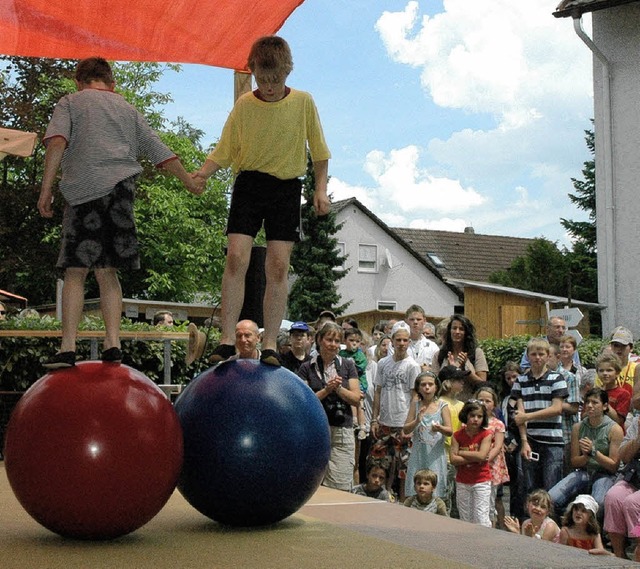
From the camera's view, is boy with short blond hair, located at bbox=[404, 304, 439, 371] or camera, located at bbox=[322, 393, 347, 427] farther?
boy with short blond hair, located at bbox=[404, 304, 439, 371]

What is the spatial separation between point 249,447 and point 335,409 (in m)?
3.89

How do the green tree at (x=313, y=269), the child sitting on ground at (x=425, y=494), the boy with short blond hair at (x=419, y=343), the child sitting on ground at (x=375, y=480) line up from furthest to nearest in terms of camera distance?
the green tree at (x=313, y=269), the boy with short blond hair at (x=419, y=343), the child sitting on ground at (x=375, y=480), the child sitting on ground at (x=425, y=494)

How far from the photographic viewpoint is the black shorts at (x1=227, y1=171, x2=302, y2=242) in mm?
6074

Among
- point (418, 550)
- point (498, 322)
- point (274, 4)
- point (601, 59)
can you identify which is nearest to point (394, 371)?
point (274, 4)

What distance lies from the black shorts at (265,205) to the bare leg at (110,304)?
778 millimetres

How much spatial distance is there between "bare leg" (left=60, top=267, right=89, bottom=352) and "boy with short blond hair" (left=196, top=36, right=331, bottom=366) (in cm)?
88

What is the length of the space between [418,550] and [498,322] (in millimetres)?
31870

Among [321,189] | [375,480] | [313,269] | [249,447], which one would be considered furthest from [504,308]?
[249,447]

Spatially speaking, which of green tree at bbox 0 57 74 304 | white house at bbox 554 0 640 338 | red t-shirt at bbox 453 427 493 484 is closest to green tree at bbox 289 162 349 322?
green tree at bbox 0 57 74 304

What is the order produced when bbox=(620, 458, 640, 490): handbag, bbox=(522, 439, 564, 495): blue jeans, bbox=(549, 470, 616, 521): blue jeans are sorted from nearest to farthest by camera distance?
bbox=(620, 458, 640, 490): handbag → bbox=(549, 470, 616, 521): blue jeans → bbox=(522, 439, 564, 495): blue jeans

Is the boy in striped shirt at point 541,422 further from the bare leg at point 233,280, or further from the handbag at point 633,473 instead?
the bare leg at point 233,280

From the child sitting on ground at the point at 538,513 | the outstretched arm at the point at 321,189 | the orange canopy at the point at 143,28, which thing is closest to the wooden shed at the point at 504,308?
the child sitting on ground at the point at 538,513

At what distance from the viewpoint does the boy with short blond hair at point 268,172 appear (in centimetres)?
599

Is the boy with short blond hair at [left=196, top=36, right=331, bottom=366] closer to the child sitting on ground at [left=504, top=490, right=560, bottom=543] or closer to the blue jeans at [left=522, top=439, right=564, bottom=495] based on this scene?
the child sitting on ground at [left=504, top=490, right=560, bottom=543]
